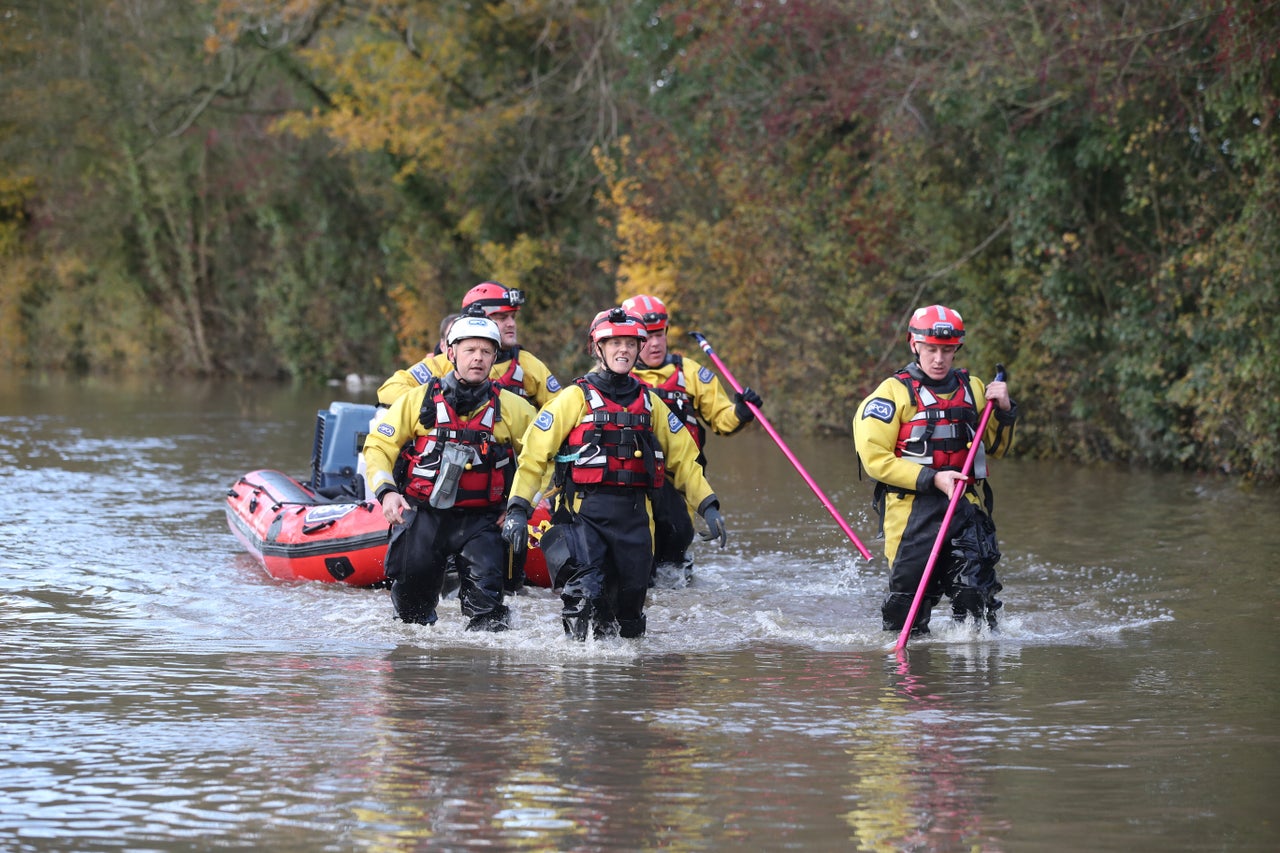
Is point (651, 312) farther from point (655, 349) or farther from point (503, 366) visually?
point (503, 366)

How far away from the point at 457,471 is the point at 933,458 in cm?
238

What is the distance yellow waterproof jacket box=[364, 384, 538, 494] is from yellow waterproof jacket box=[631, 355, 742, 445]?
213 centimetres

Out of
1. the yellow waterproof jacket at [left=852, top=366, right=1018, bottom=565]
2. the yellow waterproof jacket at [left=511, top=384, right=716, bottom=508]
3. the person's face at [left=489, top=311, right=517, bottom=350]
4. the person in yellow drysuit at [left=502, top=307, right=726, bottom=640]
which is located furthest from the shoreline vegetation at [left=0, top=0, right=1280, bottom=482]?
the person in yellow drysuit at [left=502, top=307, right=726, bottom=640]

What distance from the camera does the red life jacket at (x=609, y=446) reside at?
323 inches

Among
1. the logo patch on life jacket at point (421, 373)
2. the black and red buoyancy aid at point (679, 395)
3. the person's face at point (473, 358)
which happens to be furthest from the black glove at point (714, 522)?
the logo patch on life jacket at point (421, 373)

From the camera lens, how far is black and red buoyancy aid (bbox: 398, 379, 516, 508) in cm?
867

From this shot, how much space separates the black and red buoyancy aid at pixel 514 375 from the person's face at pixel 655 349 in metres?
0.85

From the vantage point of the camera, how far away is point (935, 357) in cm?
873

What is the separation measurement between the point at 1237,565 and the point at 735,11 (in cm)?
1253

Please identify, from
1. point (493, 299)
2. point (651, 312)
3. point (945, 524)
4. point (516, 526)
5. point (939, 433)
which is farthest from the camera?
point (651, 312)

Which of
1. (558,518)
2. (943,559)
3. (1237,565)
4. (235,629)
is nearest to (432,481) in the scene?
(558,518)

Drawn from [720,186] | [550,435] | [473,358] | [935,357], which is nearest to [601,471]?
[550,435]

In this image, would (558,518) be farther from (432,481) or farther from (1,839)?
(1,839)

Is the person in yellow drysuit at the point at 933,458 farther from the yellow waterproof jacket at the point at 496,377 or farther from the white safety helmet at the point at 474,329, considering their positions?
the yellow waterproof jacket at the point at 496,377
